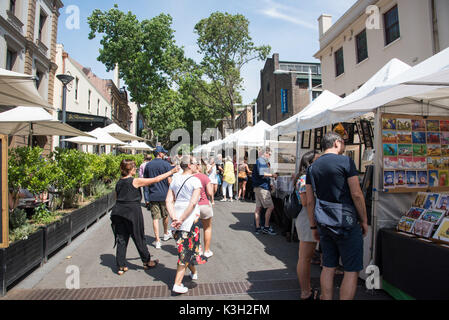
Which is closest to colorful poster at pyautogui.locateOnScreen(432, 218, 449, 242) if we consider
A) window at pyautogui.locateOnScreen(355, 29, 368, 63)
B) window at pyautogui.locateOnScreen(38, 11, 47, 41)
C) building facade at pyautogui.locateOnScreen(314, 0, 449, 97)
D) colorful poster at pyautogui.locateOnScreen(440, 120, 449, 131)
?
colorful poster at pyautogui.locateOnScreen(440, 120, 449, 131)

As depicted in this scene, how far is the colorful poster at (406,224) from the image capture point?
3590 millimetres

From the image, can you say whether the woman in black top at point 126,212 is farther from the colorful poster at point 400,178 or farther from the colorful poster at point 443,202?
the colorful poster at point 443,202

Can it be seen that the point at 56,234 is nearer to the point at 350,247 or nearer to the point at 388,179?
the point at 350,247

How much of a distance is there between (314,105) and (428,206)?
151 inches

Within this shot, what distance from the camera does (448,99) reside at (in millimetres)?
4391

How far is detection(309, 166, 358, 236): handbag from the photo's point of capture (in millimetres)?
2836

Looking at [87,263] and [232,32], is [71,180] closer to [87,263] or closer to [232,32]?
[87,263]

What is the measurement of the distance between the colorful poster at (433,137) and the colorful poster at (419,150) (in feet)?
0.44

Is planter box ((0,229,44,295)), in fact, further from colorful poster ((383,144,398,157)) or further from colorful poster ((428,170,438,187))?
colorful poster ((428,170,438,187))

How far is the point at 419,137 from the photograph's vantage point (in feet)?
13.9

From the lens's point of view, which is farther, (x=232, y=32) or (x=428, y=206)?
(x=232, y=32)

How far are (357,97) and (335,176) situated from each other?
2218mm

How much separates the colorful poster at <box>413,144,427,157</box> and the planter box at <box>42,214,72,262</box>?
6.06 meters
